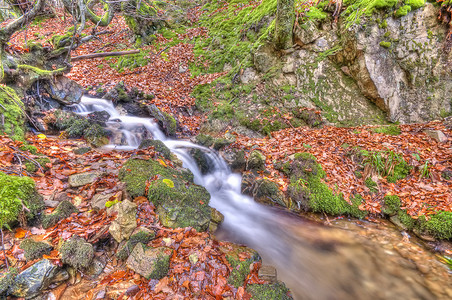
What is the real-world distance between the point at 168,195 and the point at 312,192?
10.3 ft

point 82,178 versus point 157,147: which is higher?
point 157,147

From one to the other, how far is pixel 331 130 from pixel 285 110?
1661 millimetres

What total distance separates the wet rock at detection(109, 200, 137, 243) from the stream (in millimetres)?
1504

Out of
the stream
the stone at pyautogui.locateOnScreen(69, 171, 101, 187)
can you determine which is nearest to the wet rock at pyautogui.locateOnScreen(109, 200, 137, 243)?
the stone at pyautogui.locateOnScreen(69, 171, 101, 187)

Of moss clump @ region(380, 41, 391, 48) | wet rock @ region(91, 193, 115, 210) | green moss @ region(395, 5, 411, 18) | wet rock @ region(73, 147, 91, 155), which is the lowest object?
wet rock @ region(91, 193, 115, 210)

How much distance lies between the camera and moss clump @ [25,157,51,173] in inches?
120

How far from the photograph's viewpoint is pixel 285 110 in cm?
717

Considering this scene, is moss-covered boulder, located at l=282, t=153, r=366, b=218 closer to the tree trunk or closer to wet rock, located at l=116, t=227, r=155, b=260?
wet rock, located at l=116, t=227, r=155, b=260

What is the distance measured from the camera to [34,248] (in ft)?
6.57

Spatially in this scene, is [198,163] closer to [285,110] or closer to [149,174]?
[149,174]

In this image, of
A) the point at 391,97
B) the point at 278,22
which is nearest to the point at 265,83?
the point at 278,22

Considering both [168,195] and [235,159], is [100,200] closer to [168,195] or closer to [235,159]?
[168,195]

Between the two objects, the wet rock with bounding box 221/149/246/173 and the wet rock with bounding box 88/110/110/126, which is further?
the wet rock with bounding box 88/110/110/126

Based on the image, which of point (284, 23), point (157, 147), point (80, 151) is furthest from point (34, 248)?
point (284, 23)
